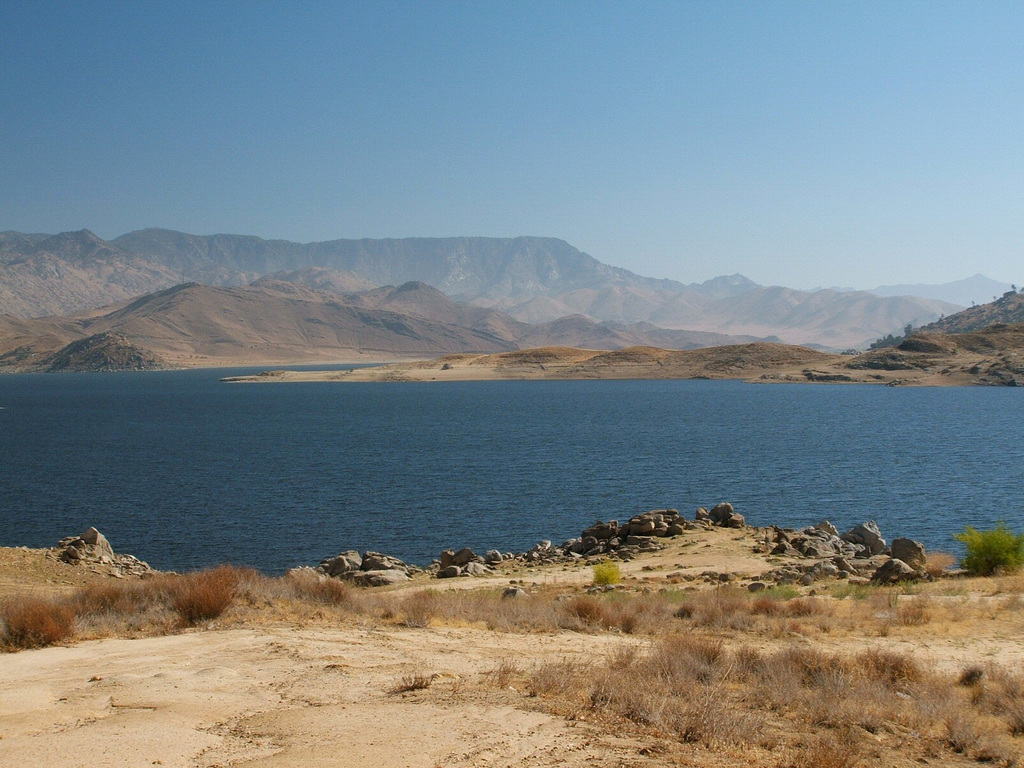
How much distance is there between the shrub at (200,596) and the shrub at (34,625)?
1735 mm

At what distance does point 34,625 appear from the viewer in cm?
1141

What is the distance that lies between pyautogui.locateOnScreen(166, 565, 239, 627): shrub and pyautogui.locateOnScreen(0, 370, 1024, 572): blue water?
44.2 ft

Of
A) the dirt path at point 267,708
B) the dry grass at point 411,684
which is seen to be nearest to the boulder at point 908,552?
the dirt path at point 267,708

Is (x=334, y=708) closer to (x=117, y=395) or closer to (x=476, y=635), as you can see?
(x=476, y=635)

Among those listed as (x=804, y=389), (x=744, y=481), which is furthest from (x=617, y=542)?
(x=804, y=389)

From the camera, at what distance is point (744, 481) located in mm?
43281

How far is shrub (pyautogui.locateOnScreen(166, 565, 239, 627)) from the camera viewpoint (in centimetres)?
1305

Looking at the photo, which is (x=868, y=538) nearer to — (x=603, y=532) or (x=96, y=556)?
(x=603, y=532)

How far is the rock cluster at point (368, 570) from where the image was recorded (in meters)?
22.0

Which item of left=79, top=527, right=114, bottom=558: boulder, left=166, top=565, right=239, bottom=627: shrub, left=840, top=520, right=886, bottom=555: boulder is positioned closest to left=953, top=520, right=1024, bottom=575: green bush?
left=840, top=520, right=886, bottom=555: boulder

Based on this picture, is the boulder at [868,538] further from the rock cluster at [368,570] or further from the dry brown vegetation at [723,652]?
the rock cluster at [368,570]

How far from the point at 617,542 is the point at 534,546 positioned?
391cm

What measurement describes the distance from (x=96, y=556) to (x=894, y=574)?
23.9 metres

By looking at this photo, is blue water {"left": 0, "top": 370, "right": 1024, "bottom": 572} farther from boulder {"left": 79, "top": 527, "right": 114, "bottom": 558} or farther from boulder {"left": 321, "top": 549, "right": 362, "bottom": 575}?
boulder {"left": 79, "top": 527, "right": 114, "bottom": 558}
